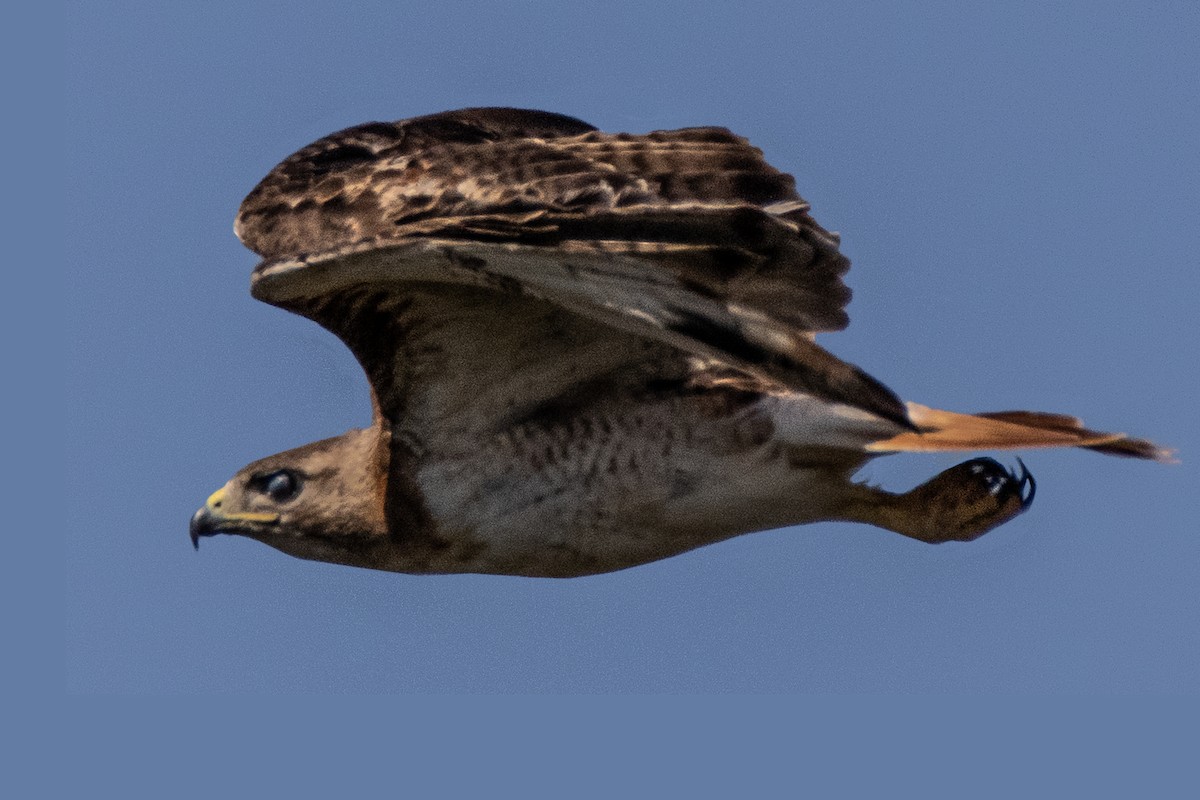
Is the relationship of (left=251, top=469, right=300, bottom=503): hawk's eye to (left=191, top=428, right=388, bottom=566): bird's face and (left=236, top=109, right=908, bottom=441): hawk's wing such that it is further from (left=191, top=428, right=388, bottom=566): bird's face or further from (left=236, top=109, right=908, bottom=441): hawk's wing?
(left=236, top=109, right=908, bottom=441): hawk's wing

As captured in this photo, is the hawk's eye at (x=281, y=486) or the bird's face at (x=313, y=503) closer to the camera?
the bird's face at (x=313, y=503)

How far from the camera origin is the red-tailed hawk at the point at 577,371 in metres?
9.05

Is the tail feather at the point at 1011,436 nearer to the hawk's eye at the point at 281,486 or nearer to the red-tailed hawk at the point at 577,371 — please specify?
the red-tailed hawk at the point at 577,371

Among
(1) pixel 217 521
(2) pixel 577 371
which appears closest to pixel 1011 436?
(2) pixel 577 371

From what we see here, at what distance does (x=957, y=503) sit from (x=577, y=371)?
1.80m

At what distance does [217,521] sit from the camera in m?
11.5

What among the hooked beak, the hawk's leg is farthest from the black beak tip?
the hawk's leg

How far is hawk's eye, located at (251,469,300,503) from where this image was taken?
37.2 ft

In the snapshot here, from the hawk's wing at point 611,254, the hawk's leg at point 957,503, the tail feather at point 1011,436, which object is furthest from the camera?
the hawk's leg at point 957,503

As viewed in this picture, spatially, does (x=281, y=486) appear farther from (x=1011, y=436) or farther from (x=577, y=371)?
(x=1011, y=436)

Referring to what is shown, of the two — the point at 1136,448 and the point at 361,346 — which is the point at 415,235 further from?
the point at 1136,448

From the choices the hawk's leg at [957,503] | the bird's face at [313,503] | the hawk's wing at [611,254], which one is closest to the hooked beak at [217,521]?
the bird's face at [313,503]

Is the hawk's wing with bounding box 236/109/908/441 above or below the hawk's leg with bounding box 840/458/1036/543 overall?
above

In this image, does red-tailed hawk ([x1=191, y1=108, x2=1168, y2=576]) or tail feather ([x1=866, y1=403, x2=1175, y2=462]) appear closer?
red-tailed hawk ([x1=191, y1=108, x2=1168, y2=576])
